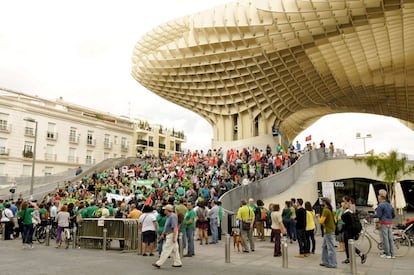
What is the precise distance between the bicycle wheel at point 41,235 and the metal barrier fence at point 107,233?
266cm

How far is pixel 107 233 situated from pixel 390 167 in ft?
72.4

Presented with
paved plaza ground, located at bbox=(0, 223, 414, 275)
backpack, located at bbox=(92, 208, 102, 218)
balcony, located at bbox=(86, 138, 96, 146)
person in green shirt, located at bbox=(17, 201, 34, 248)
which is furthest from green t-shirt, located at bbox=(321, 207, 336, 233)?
balcony, located at bbox=(86, 138, 96, 146)

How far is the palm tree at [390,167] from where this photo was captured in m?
26.8

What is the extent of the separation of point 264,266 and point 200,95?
Result: 115 ft

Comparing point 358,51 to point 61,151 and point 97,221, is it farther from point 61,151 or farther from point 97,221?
point 61,151

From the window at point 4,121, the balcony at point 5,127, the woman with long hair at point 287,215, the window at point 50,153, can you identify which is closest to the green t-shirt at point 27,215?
the woman with long hair at point 287,215

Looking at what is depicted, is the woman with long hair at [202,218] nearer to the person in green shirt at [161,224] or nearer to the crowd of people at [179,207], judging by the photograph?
the crowd of people at [179,207]

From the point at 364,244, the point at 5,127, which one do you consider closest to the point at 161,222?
the point at 364,244

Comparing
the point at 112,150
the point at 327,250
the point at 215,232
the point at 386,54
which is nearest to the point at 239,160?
the point at 215,232

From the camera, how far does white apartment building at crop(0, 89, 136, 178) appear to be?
145 ft

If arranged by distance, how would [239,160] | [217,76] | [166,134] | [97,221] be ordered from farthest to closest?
1. [166,134]
2. [217,76]
3. [239,160]
4. [97,221]

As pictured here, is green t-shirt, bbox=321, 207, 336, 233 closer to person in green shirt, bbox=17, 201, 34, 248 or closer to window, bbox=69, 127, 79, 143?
person in green shirt, bbox=17, 201, 34, 248

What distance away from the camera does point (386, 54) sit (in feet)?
111

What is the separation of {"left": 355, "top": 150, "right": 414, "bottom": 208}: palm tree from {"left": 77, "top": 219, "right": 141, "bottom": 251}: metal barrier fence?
67.5 feet
